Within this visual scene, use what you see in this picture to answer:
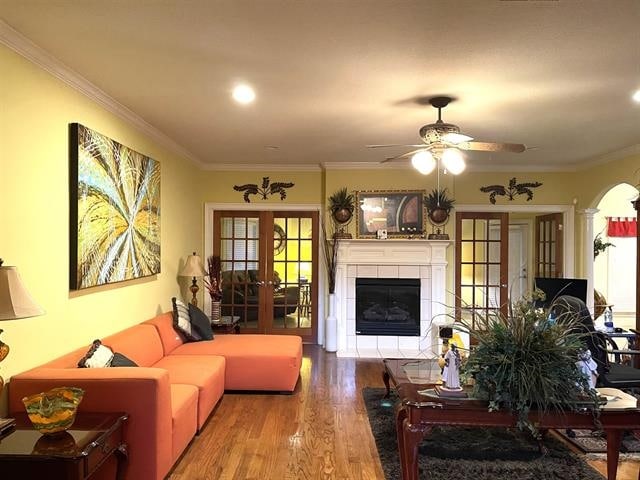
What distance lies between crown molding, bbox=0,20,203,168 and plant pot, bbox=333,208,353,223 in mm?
2435

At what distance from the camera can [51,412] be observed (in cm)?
202

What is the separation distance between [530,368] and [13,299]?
2482 millimetres

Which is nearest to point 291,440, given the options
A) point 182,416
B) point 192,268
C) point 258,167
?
point 182,416

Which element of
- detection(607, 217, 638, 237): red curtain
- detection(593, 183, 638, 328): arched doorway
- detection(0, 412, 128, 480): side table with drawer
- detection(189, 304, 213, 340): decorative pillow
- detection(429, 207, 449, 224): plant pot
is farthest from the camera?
detection(593, 183, 638, 328): arched doorway

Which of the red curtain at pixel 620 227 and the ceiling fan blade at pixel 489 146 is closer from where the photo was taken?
the ceiling fan blade at pixel 489 146

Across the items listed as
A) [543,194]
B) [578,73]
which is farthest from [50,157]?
[543,194]

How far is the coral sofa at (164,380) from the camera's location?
2471 millimetres

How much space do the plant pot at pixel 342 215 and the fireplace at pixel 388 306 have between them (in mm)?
840

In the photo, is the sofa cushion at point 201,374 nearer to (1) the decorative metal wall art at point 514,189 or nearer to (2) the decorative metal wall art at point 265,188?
(2) the decorative metal wall art at point 265,188

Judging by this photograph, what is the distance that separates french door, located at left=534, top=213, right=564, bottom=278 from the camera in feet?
21.3

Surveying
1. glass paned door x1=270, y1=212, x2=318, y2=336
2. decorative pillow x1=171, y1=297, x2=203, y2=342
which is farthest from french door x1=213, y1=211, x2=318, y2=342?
decorative pillow x1=171, y1=297, x2=203, y2=342

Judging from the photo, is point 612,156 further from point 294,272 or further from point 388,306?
point 294,272

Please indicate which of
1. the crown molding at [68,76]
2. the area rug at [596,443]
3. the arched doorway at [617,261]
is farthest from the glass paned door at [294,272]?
the arched doorway at [617,261]

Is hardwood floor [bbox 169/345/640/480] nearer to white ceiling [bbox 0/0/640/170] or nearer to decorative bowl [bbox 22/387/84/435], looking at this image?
decorative bowl [bbox 22/387/84/435]
